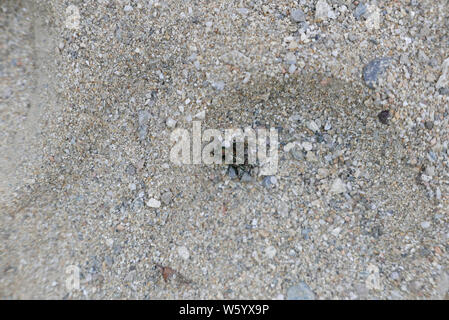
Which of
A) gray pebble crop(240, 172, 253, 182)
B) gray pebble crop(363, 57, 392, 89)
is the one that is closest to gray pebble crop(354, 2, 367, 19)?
gray pebble crop(363, 57, 392, 89)

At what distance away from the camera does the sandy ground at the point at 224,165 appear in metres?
1.73

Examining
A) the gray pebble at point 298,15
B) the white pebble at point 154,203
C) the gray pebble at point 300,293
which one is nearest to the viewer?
the gray pebble at point 300,293

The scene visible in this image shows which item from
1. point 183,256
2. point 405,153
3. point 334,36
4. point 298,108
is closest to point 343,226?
point 405,153

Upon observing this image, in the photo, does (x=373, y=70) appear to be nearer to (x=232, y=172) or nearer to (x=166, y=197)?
(x=232, y=172)

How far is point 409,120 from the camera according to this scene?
1912 mm

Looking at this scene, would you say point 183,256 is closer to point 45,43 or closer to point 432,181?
point 432,181

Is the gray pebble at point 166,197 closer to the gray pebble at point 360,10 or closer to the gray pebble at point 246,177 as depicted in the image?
the gray pebble at point 246,177

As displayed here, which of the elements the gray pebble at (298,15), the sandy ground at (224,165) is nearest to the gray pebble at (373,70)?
the sandy ground at (224,165)

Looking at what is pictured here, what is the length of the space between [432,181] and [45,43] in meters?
2.38

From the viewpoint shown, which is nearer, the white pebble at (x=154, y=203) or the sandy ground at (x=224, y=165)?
the sandy ground at (x=224, y=165)

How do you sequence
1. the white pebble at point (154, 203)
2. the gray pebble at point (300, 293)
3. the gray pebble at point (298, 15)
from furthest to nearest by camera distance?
1. the gray pebble at point (298, 15)
2. the white pebble at point (154, 203)
3. the gray pebble at point (300, 293)
